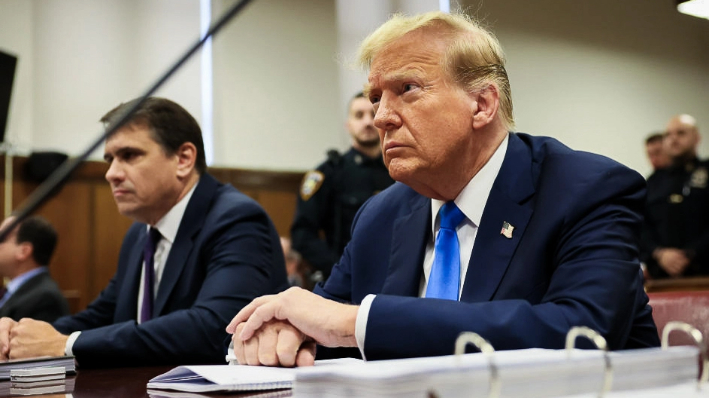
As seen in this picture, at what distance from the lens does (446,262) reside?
5.54ft

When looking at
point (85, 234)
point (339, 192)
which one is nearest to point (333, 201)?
point (339, 192)

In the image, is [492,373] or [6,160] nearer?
[492,373]

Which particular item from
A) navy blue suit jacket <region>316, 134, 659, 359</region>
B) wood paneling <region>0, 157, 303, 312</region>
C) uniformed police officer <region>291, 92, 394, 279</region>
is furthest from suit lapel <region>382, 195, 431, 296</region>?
wood paneling <region>0, 157, 303, 312</region>

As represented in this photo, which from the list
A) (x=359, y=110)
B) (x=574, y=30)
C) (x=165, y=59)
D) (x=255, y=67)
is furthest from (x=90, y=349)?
(x=574, y=30)

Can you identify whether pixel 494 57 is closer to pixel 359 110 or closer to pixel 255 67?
pixel 359 110

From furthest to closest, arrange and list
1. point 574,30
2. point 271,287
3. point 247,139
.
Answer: point 574,30 → point 247,139 → point 271,287

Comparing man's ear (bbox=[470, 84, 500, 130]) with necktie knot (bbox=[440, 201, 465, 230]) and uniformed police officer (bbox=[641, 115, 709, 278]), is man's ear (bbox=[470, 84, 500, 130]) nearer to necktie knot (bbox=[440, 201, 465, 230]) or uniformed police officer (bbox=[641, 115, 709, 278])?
necktie knot (bbox=[440, 201, 465, 230])

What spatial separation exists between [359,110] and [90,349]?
2906mm

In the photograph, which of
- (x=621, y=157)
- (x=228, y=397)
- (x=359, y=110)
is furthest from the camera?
(x=621, y=157)

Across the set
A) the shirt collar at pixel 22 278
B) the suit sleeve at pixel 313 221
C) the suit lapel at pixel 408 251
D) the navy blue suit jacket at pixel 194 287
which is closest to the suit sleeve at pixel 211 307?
the navy blue suit jacket at pixel 194 287

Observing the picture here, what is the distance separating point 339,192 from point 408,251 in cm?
311

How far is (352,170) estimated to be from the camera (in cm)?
485

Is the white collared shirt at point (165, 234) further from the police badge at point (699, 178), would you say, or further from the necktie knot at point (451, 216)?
the police badge at point (699, 178)

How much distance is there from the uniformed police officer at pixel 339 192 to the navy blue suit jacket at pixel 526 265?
280cm
